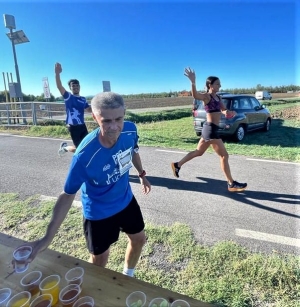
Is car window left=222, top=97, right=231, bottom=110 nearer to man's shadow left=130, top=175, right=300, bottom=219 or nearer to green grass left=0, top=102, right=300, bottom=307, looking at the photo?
man's shadow left=130, top=175, right=300, bottom=219

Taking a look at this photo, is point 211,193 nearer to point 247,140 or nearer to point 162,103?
point 247,140

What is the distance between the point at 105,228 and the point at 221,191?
2.89 metres

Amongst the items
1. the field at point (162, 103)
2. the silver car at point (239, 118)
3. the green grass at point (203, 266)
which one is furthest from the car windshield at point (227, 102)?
the field at point (162, 103)

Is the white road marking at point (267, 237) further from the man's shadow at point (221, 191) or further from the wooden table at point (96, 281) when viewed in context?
the wooden table at point (96, 281)

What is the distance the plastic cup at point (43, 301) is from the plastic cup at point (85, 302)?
0.12 metres

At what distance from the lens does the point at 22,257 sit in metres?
1.37

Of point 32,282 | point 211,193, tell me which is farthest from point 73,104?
point 32,282

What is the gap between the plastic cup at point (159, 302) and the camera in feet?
3.87

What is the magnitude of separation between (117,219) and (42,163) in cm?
500

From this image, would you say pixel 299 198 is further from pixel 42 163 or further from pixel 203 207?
pixel 42 163

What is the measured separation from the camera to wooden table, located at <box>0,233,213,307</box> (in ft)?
4.18

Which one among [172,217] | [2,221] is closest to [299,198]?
[172,217]

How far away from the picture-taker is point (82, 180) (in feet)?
5.66

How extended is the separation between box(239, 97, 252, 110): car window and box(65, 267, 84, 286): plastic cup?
369 inches
